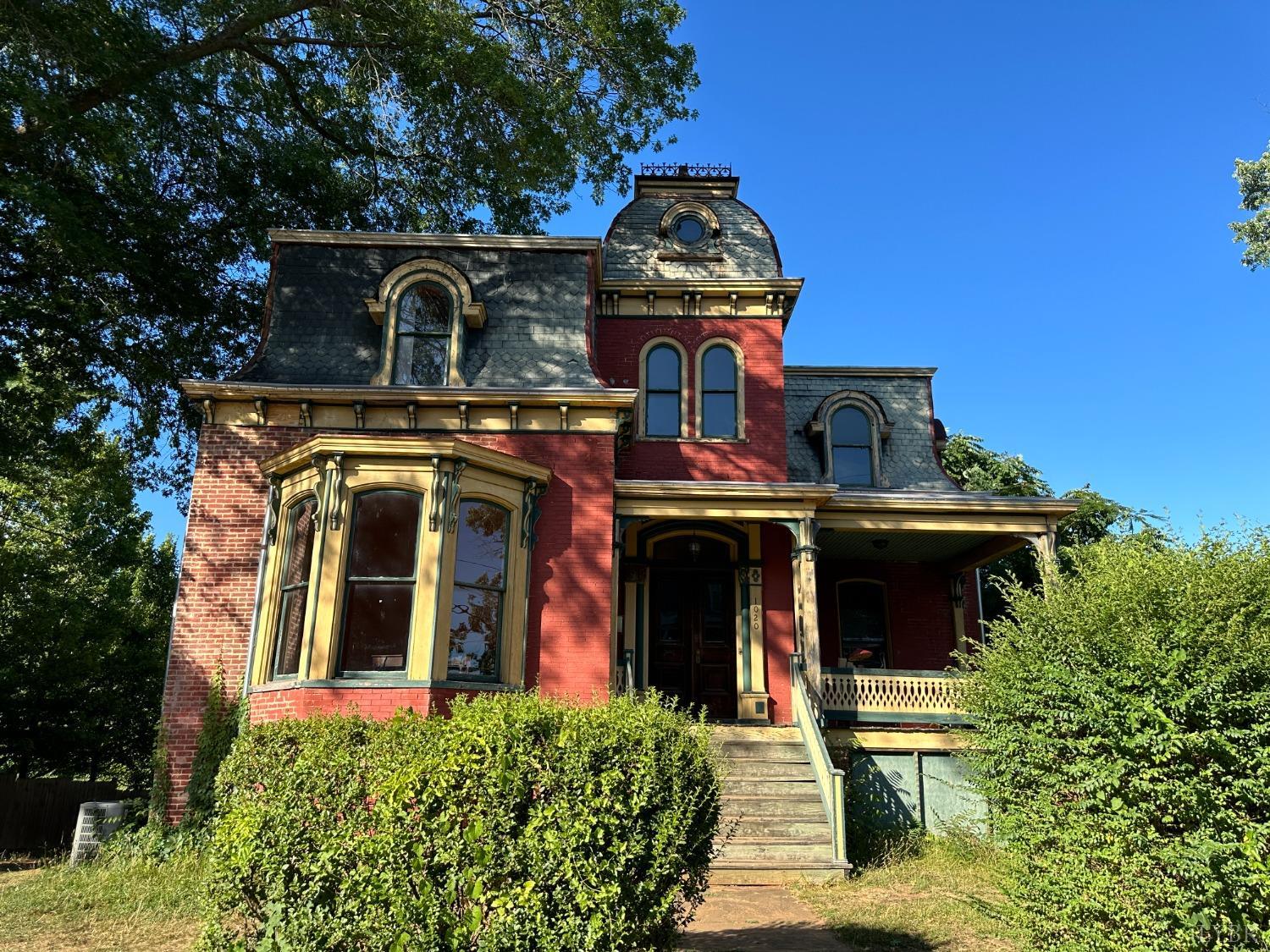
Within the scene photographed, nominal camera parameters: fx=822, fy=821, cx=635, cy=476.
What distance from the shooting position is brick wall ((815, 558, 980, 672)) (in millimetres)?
15328

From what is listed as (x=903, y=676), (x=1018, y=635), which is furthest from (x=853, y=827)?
(x=1018, y=635)

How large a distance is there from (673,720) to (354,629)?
5823mm

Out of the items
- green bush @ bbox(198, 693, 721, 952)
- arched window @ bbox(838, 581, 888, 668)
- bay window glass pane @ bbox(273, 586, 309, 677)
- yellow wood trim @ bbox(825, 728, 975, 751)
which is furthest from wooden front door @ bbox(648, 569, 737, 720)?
green bush @ bbox(198, 693, 721, 952)

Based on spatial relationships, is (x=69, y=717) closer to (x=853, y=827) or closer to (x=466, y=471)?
(x=466, y=471)

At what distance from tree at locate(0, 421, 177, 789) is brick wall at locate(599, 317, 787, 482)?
36.4ft

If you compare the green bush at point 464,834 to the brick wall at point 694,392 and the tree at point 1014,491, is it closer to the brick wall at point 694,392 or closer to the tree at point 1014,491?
the brick wall at point 694,392

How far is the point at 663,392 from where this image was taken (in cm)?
1449

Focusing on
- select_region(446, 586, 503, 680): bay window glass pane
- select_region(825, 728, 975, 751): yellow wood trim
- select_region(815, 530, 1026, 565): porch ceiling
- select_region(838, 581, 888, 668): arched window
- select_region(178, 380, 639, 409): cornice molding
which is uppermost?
select_region(178, 380, 639, 409): cornice molding

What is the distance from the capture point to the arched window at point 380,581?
381 inches

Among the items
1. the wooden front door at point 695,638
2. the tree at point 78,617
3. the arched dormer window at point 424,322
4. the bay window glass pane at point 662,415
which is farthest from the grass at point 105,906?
the tree at point 78,617

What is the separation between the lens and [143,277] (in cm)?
1504

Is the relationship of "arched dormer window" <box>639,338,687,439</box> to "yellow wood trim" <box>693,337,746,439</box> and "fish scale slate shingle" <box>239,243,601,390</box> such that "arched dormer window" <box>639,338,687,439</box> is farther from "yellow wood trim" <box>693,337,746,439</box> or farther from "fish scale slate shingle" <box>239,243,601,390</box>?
"fish scale slate shingle" <box>239,243,601,390</box>

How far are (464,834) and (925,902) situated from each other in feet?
18.8

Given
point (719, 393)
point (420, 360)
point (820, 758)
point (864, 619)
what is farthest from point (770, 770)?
point (420, 360)
